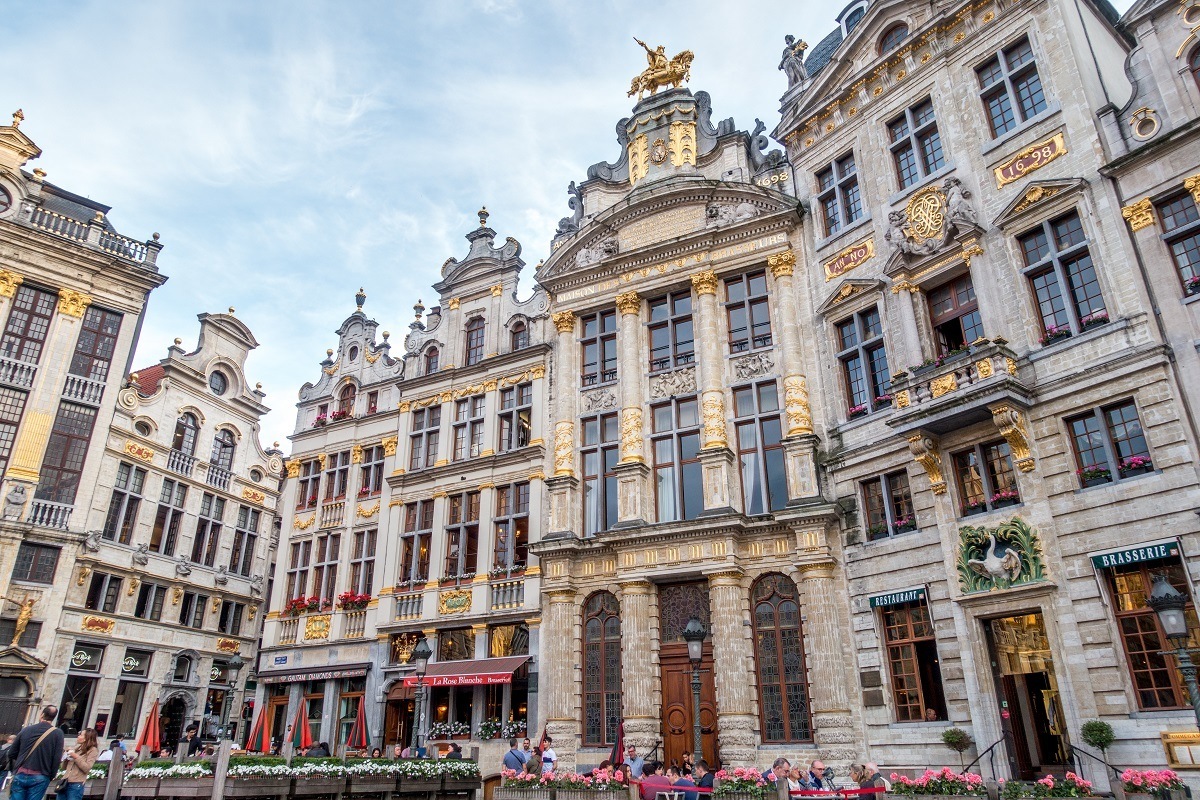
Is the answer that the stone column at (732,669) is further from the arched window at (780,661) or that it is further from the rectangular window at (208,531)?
the rectangular window at (208,531)

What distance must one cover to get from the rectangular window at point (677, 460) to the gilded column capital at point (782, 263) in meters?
4.76

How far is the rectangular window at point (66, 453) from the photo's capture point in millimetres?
31641

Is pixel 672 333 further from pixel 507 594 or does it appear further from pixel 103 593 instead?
pixel 103 593

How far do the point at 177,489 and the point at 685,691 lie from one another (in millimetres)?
25312

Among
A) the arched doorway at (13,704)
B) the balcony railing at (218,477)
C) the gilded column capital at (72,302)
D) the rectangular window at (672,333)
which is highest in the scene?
the gilded column capital at (72,302)

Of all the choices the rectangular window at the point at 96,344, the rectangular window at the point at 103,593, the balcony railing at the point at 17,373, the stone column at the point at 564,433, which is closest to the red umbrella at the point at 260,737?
the rectangular window at the point at 103,593

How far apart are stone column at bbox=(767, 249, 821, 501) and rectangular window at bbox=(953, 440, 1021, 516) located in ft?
13.8

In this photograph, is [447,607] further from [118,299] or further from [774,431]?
[118,299]

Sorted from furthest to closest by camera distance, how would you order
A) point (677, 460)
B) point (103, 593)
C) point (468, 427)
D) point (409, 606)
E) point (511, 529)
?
point (103, 593)
point (468, 427)
point (409, 606)
point (511, 529)
point (677, 460)

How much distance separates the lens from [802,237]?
1037 inches

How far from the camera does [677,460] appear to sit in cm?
2602

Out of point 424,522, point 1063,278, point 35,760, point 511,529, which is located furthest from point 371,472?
point 1063,278

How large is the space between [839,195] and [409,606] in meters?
19.7

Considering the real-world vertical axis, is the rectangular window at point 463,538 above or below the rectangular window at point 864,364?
below
